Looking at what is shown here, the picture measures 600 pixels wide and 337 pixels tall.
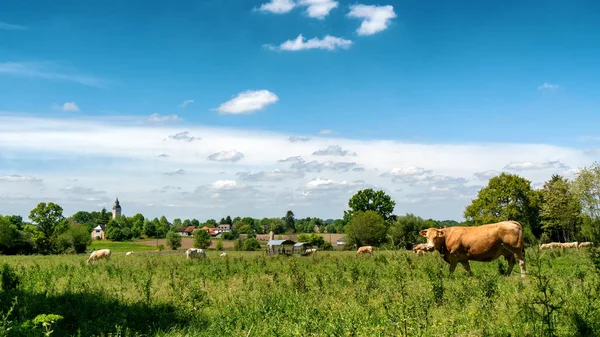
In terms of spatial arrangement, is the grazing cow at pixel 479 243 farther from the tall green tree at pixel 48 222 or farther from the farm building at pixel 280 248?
the tall green tree at pixel 48 222

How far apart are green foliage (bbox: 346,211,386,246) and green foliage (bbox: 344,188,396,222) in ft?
31.5

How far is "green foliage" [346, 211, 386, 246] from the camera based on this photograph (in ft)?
255

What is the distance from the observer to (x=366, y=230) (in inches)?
3081

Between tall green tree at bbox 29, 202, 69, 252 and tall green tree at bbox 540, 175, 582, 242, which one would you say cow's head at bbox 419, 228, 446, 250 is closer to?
tall green tree at bbox 540, 175, 582, 242

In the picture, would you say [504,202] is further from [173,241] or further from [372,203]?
[173,241]

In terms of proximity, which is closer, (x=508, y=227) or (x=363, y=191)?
(x=508, y=227)

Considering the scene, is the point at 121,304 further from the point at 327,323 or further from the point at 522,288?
the point at 522,288

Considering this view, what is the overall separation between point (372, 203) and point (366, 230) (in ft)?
45.5

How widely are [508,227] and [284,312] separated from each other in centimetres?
931

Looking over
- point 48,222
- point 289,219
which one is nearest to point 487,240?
point 48,222

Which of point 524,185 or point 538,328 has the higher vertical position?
Answer: point 524,185

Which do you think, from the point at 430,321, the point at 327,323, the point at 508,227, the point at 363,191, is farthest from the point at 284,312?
the point at 363,191

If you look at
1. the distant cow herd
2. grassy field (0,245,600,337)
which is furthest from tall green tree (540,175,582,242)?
grassy field (0,245,600,337)

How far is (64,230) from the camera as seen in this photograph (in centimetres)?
8212
